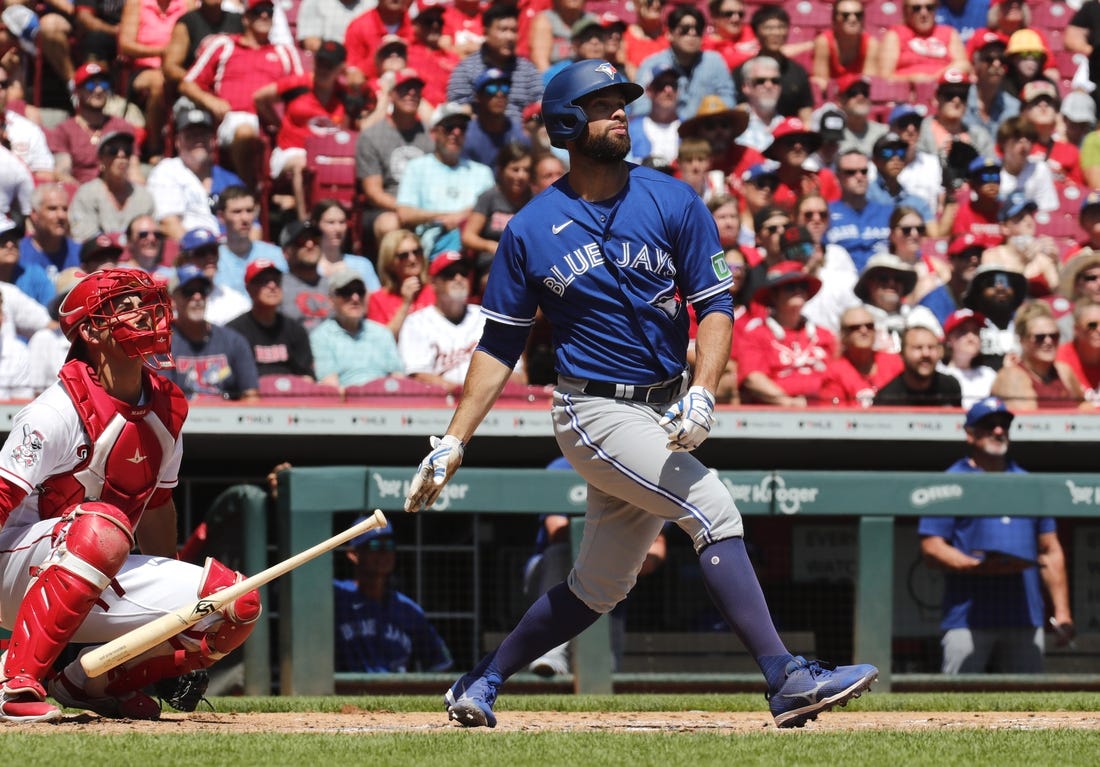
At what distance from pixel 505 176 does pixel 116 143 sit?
217 cm

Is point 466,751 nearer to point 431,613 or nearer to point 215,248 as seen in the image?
point 431,613

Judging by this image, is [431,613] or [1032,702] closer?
[1032,702]

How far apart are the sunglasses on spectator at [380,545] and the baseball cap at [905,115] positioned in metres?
5.58

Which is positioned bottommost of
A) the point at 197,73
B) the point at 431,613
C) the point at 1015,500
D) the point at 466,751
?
the point at 431,613

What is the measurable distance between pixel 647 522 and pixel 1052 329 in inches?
185

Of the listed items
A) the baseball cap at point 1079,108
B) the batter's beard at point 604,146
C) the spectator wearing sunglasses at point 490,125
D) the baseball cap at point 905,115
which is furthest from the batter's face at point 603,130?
the baseball cap at point 1079,108

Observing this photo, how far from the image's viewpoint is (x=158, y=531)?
5078mm

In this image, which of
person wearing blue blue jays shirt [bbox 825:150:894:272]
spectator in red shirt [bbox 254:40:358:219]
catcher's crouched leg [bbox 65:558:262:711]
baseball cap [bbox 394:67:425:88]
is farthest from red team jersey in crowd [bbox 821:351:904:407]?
catcher's crouched leg [bbox 65:558:262:711]

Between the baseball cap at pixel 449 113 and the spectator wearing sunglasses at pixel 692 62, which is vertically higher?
the spectator wearing sunglasses at pixel 692 62

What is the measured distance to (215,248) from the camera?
29.7 feet

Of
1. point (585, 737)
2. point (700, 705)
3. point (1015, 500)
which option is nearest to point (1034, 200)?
point (1015, 500)

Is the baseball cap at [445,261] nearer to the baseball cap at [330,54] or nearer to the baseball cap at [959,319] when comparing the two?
the baseball cap at [330,54]

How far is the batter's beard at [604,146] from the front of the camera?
462 cm

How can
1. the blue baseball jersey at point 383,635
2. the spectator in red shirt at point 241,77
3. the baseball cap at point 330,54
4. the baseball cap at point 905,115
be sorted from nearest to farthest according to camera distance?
the blue baseball jersey at point 383,635 < the spectator in red shirt at point 241,77 < the baseball cap at point 330,54 < the baseball cap at point 905,115
